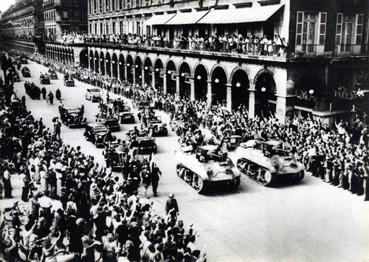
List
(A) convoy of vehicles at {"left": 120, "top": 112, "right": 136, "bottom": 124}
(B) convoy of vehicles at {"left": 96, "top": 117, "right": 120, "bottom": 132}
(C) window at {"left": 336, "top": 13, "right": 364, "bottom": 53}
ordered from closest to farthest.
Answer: (B) convoy of vehicles at {"left": 96, "top": 117, "right": 120, "bottom": 132} < (C) window at {"left": 336, "top": 13, "right": 364, "bottom": 53} < (A) convoy of vehicles at {"left": 120, "top": 112, "right": 136, "bottom": 124}

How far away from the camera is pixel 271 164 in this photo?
18.3 metres

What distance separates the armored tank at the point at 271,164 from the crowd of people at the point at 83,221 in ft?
16.2

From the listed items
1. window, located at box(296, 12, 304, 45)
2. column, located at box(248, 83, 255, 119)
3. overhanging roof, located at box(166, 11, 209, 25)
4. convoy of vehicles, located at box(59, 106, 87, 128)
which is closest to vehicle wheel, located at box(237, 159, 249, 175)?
column, located at box(248, 83, 255, 119)

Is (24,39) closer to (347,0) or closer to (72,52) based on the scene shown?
(72,52)

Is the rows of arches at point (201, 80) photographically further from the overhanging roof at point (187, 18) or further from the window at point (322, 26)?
the window at point (322, 26)

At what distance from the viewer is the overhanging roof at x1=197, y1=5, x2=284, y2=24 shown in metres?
28.1

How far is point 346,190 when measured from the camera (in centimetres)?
1819

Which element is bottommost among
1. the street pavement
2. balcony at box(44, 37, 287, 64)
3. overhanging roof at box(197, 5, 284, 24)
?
the street pavement

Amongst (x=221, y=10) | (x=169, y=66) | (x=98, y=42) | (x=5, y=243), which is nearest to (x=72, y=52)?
(x=98, y=42)

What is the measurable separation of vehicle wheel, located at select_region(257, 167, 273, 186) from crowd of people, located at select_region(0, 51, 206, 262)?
5045 millimetres

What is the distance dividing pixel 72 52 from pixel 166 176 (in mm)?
54697

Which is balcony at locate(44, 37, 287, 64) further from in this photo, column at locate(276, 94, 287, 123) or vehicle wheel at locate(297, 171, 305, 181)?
vehicle wheel at locate(297, 171, 305, 181)

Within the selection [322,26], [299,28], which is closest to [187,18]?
[299,28]

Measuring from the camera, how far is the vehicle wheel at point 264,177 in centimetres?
1836
